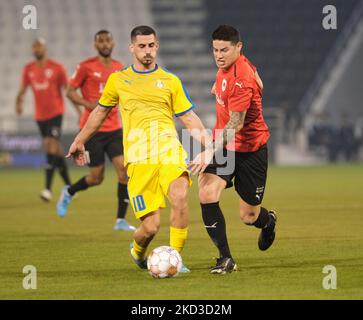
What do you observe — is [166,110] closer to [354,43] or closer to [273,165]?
[273,165]

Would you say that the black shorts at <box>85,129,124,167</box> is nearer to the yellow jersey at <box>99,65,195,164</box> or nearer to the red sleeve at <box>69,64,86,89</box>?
the red sleeve at <box>69,64,86,89</box>

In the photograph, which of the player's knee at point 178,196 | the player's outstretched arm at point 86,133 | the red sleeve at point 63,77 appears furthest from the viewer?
the red sleeve at point 63,77

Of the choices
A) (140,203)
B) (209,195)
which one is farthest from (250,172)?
(140,203)

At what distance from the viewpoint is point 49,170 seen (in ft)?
52.6

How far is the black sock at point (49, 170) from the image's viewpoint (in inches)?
629

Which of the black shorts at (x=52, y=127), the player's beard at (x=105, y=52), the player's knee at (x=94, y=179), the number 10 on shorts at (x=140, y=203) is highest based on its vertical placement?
the player's beard at (x=105, y=52)

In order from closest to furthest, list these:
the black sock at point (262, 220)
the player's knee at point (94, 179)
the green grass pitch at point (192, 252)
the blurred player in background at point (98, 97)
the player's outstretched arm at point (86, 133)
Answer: the green grass pitch at point (192, 252) < the player's outstretched arm at point (86, 133) < the black sock at point (262, 220) < the blurred player in background at point (98, 97) < the player's knee at point (94, 179)

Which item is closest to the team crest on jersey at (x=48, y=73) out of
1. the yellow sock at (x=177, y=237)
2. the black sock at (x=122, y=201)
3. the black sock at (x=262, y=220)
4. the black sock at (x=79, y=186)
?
the black sock at (x=79, y=186)

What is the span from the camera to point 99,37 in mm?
11617

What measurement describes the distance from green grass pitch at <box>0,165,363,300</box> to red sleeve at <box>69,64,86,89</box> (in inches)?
70.1

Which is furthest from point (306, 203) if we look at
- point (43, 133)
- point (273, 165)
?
point (273, 165)

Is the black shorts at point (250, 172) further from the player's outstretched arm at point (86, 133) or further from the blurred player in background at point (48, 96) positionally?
the blurred player in background at point (48, 96)

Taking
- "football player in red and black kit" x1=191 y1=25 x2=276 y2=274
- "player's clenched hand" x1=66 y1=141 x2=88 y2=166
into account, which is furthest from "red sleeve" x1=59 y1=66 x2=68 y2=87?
"player's clenched hand" x1=66 y1=141 x2=88 y2=166

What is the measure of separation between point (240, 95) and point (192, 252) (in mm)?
2016
